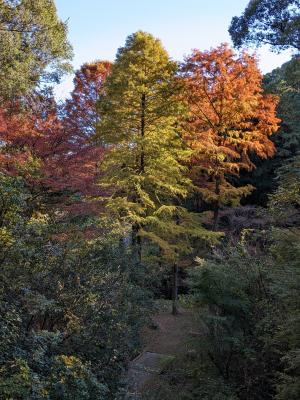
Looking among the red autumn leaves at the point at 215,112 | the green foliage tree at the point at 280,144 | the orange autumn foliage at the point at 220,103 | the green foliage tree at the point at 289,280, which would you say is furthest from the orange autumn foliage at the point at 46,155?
the green foliage tree at the point at 280,144

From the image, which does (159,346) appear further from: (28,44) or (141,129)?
(28,44)

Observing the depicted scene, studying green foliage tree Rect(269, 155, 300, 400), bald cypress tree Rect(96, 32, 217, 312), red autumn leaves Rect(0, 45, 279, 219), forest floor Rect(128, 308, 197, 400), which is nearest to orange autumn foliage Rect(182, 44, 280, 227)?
red autumn leaves Rect(0, 45, 279, 219)

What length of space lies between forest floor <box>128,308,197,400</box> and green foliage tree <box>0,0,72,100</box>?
1003 centimetres

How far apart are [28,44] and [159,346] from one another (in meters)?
12.1

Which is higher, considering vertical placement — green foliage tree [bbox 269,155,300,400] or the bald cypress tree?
the bald cypress tree

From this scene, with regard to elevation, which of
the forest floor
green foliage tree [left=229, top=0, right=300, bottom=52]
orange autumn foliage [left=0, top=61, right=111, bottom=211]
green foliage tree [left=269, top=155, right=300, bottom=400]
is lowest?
the forest floor

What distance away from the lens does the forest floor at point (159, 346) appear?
32.3 feet

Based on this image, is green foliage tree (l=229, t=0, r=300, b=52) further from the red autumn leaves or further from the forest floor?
the forest floor

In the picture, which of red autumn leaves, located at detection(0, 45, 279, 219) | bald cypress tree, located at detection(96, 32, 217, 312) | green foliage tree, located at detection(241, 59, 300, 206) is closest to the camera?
bald cypress tree, located at detection(96, 32, 217, 312)

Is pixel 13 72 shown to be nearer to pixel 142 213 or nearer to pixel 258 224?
pixel 142 213

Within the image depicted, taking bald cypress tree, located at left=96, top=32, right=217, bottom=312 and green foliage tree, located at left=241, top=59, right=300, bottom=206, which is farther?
green foliage tree, located at left=241, top=59, right=300, bottom=206

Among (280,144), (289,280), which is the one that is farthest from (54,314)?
(280,144)

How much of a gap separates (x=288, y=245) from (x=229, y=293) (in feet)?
6.32

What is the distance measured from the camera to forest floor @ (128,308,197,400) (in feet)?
32.3
